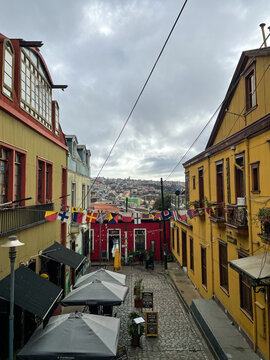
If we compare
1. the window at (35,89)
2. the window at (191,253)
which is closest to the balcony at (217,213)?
the window at (191,253)

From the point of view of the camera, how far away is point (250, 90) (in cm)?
1022

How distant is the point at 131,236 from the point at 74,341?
813 inches

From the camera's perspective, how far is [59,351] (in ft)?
19.8

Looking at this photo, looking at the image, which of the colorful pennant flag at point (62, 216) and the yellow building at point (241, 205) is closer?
the yellow building at point (241, 205)

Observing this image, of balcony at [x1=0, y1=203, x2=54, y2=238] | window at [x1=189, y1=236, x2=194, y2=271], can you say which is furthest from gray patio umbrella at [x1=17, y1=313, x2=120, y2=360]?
window at [x1=189, y1=236, x2=194, y2=271]

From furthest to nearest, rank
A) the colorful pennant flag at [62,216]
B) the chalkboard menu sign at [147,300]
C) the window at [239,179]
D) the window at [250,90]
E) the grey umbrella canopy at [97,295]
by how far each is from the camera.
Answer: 1. the chalkboard menu sign at [147,300]
2. the colorful pennant flag at [62,216]
3. the window at [239,179]
4. the window at [250,90]
5. the grey umbrella canopy at [97,295]

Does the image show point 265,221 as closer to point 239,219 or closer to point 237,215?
point 239,219

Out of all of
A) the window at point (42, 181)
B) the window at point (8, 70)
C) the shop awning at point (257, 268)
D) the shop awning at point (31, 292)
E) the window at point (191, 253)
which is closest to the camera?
the shop awning at point (31, 292)

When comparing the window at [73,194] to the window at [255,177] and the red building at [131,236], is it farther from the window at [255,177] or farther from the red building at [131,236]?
the window at [255,177]

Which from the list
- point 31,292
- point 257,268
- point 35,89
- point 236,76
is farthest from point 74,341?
point 236,76

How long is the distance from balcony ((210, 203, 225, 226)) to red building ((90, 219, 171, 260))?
1487 cm

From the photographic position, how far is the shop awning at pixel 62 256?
10.9 metres

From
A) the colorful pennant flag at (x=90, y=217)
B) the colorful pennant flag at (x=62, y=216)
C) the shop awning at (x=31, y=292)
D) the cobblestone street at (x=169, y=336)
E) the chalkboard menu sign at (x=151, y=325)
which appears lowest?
the cobblestone street at (x=169, y=336)

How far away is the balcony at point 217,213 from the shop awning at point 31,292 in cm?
689
